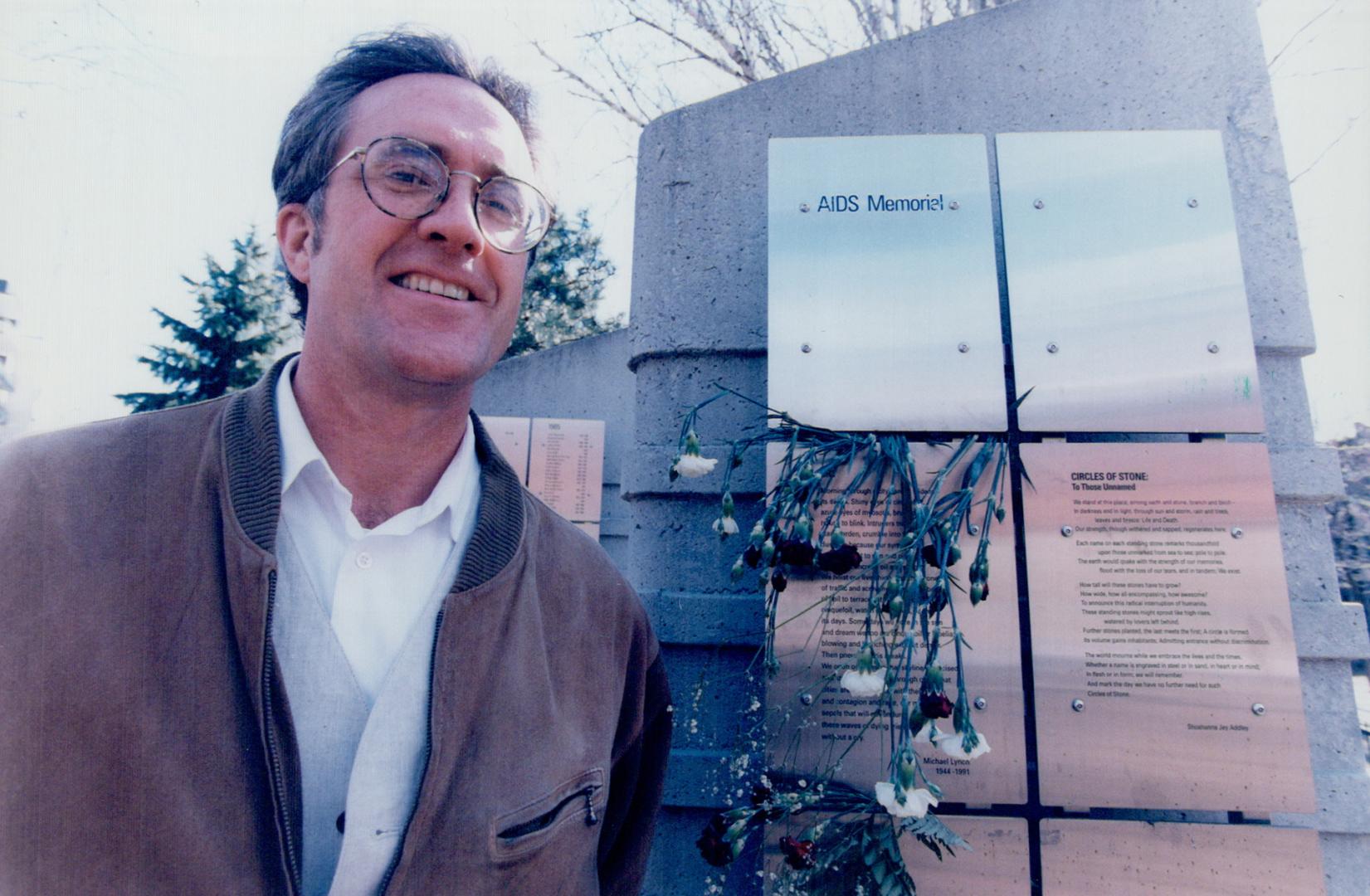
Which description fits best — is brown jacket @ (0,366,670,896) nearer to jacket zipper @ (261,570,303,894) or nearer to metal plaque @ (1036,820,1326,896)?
jacket zipper @ (261,570,303,894)

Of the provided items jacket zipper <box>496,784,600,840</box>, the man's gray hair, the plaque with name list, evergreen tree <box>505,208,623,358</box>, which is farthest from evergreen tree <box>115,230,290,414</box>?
jacket zipper <box>496,784,600,840</box>

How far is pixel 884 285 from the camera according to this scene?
2.04 m

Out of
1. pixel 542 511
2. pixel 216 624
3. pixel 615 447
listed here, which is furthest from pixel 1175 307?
pixel 615 447

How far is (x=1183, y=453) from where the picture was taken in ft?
6.23

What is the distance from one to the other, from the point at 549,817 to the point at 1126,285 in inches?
73.5

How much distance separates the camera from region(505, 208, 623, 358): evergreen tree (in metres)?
13.6

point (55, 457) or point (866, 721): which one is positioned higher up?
point (55, 457)

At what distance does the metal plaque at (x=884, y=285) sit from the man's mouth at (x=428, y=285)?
2.77 ft

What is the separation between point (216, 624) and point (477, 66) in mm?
1308

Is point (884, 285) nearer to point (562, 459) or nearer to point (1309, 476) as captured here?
point (1309, 476)

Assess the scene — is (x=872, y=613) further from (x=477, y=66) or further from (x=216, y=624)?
(x=477, y=66)

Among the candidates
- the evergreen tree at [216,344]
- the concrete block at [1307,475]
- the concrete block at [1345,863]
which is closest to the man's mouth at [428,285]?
the concrete block at [1307,475]

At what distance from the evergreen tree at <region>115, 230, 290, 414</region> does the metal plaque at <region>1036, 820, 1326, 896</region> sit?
41.1 feet

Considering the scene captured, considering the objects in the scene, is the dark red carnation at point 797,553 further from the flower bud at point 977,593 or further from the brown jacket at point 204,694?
the brown jacket at point 204,694
